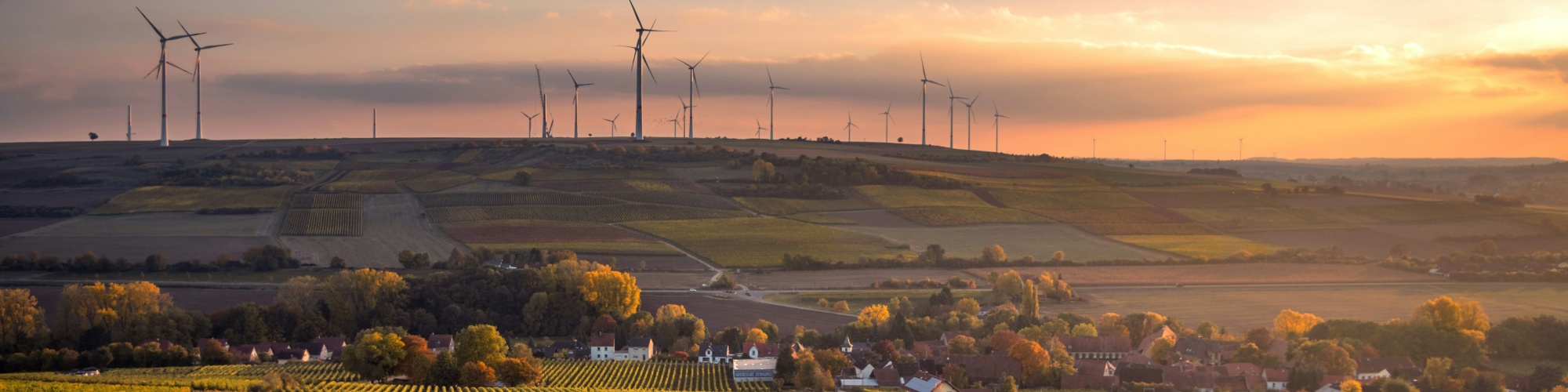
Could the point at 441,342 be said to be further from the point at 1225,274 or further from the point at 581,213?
the point at 1225,274

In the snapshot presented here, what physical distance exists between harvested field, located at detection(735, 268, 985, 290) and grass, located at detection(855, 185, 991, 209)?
1054 inches

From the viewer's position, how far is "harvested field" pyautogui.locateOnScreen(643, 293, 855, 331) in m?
67.1

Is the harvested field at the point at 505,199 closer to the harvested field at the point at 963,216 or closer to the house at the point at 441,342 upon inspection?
the harvested field at the point at 963,216

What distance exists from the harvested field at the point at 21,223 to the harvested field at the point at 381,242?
61.1 feet

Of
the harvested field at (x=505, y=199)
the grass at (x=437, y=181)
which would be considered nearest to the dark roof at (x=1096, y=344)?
the harvested field at (x=505, y=199)

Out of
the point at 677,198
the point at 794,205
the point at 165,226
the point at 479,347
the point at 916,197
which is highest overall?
the point at 916,197

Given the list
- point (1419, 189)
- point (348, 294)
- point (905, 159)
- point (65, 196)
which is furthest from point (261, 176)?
point (1419, 189)

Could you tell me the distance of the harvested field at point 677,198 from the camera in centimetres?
10950

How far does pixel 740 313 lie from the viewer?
70.2 meters

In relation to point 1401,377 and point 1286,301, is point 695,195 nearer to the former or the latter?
point 1286,301

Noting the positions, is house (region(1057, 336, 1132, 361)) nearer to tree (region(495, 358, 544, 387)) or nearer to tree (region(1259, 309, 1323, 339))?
tree (region(1259, 309, 1323, 339))

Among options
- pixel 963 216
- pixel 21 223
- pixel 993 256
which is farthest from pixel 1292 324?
pixel 21 223

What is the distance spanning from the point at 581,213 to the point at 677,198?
10638mm

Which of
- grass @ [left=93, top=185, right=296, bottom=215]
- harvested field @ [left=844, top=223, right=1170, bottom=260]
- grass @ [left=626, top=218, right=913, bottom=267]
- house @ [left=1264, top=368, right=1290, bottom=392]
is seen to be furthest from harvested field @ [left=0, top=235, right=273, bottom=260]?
house @ [left=1264, top=368, right=1290, bottom=392]
